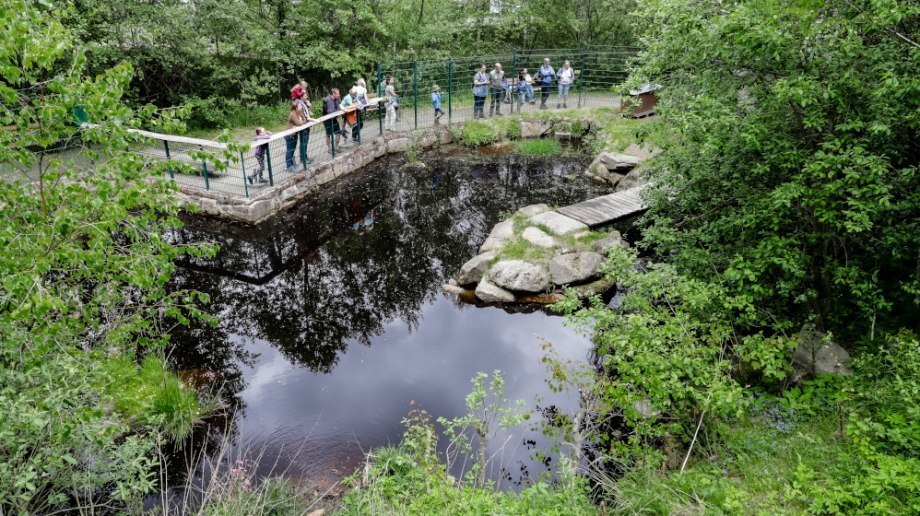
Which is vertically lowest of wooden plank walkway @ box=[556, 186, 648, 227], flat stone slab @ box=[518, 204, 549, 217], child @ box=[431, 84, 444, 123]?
flat stone slab @ box=[518, 204, 549, 217]

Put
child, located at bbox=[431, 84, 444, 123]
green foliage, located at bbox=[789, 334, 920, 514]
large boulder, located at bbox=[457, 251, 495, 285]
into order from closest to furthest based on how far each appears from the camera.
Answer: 1. green foliage, located at bbox=[789, 334, 920, 514]
2. large boulder, located at bbox=[457, 251, 495, 285]
3. child, located at bbox=[431, 84, 444, 123]

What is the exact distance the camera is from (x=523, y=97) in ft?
54.0

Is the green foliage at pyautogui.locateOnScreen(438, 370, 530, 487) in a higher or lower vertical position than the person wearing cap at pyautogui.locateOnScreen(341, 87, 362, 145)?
lower

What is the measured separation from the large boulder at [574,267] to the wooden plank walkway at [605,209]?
0.98 m

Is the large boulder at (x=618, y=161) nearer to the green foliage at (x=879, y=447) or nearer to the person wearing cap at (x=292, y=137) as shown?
the person wearing cap at (x=292, y=137)

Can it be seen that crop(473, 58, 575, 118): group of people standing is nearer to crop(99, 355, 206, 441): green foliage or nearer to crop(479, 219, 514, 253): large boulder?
crop(479, 219, 514, 253): large boulder

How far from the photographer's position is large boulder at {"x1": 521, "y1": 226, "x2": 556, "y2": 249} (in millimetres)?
9414

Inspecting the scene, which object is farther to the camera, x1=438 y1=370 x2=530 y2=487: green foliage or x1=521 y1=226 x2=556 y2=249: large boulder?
x1=521 y1=226 x2=556 y2=249: large boulder

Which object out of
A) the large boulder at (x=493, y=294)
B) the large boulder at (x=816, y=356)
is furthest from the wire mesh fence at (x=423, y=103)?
the large boulder at (x=816, y=356)

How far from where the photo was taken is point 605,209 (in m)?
10.5

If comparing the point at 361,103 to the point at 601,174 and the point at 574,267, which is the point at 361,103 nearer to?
the point at 601,174

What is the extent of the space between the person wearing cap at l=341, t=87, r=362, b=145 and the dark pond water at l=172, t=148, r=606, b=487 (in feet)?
5.84

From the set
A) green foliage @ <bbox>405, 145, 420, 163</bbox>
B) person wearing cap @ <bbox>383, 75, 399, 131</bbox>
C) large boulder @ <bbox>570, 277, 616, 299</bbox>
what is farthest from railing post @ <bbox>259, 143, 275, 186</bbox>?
large boulder @ <bbox>570, 277, 616, 299</bbox>

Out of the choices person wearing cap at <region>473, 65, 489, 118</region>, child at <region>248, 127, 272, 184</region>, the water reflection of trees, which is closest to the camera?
the water reflection of trees
